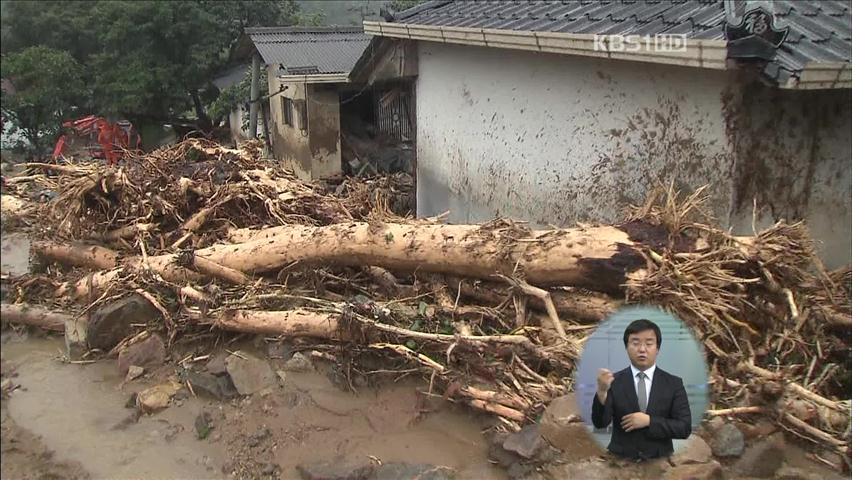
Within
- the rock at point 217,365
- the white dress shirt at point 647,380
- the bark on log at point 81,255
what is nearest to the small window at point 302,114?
the bark on log at point 81,255

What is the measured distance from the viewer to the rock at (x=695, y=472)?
322cm

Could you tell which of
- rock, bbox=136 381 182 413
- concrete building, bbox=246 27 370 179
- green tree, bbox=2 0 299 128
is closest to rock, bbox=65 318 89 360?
rock, bbox=136 381 182 413

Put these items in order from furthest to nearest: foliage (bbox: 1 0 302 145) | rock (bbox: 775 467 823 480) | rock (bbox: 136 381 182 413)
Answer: foliage (bbox: 1 0 302 145), rock (bbox: 136 381 182 413), rock (bbox: 775 467 823 480)

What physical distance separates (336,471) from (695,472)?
185 cm

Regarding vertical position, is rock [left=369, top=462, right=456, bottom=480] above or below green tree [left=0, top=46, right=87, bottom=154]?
below

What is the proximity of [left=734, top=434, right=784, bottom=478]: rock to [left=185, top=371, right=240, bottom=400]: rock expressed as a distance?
308cm

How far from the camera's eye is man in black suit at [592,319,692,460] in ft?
9.00

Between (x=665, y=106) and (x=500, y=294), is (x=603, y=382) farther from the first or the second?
(x=665, y=106)

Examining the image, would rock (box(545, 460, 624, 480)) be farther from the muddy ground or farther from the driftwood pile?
the driftwood pile

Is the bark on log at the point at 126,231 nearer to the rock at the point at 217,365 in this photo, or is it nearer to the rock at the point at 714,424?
the rock at the point at 217,365

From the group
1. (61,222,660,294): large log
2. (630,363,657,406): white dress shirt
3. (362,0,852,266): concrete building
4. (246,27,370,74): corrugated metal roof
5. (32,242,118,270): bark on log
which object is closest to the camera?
(630,363,657,406): white dress shirt

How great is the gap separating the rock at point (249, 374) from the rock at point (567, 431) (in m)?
1.93

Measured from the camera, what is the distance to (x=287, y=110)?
51.9 ft

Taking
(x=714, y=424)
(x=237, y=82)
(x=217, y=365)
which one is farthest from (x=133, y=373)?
(x=237, y=82)
